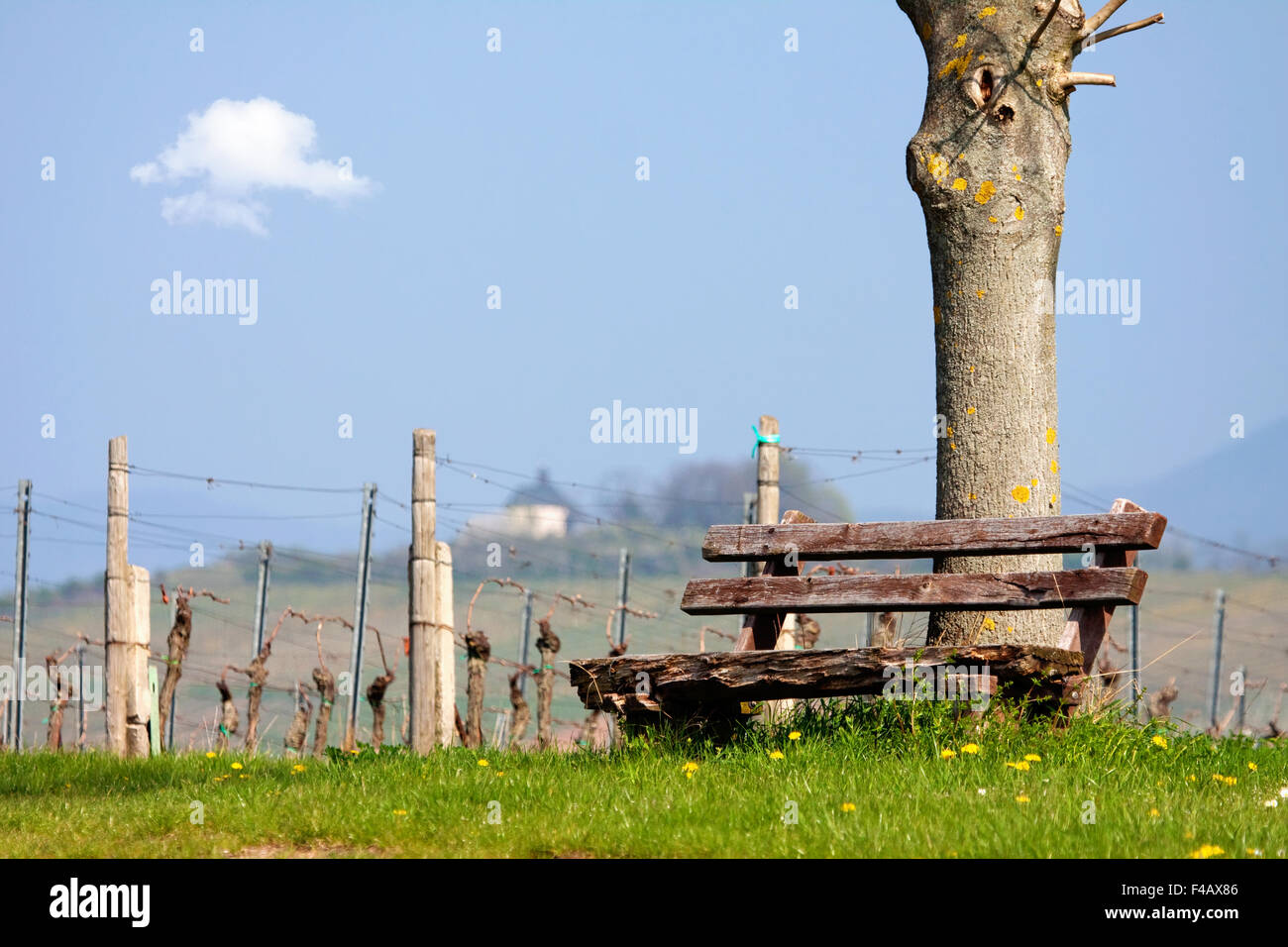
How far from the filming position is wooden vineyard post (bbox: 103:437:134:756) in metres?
11.4

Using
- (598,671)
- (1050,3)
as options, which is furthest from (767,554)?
(1050,3)

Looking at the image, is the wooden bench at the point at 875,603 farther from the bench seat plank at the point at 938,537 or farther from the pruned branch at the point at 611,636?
the pruned branch at the point at 611,636

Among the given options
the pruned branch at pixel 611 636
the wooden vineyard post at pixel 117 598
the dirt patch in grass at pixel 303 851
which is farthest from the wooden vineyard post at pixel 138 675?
the dirt patch in grass at pixel 303 851

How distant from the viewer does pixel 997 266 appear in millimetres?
7707

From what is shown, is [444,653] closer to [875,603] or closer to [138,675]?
[138,675]

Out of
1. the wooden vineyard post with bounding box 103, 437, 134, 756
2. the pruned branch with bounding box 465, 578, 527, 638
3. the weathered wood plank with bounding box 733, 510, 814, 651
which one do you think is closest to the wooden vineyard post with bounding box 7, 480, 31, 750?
the wooden vineyard post with bounding box 103, 437, 134, 756

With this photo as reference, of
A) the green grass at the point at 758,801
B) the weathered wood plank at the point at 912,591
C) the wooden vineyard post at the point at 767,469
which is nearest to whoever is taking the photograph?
the green grass at the point at 758,801

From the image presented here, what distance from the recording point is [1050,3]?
26.0 ft

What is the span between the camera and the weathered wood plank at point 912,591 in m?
6.46

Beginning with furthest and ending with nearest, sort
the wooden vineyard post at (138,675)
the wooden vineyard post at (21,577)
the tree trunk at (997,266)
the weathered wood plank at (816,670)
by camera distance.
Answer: the wooden vineyard post at (21,577) → the wooden vineyard post at (138,675) → the tree trunk at (997,266) → the weathered wood plank at (816,670)

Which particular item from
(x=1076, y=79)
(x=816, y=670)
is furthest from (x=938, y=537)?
(x=1076, y=79)

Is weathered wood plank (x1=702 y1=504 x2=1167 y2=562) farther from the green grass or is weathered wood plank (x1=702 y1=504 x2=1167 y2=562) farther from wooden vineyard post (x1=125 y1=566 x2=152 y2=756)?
wooden vineyard post (x1=125 y1=566 x2=152 y2=756)
